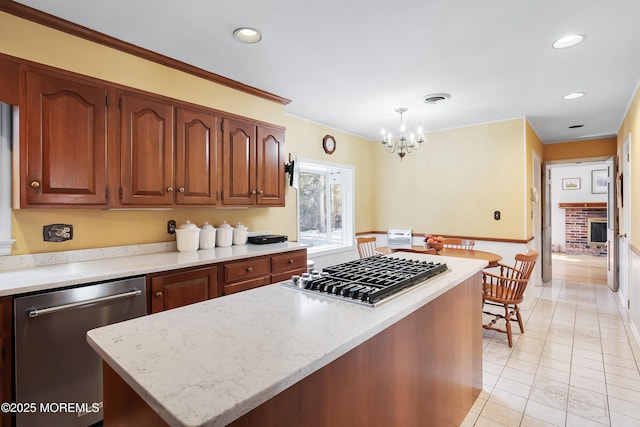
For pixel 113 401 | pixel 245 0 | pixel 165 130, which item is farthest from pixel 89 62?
pixel 113 401

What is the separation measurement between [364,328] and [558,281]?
244 inches

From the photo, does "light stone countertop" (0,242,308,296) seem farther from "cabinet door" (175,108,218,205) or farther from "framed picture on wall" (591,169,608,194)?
"framed picture on wall" (591,169,608,194)

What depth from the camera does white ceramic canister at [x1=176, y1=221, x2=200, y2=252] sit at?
277 centimetres

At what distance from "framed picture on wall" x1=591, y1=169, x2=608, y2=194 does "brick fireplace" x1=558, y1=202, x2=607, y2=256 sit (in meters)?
0.38

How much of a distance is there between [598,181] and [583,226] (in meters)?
1.22

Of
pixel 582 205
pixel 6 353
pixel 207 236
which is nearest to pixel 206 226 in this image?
pixel 207 236

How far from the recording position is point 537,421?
2.04 meters

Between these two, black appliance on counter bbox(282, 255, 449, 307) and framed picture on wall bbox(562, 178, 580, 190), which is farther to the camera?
framed picture on wall bbox(562, 178, 580, 190)

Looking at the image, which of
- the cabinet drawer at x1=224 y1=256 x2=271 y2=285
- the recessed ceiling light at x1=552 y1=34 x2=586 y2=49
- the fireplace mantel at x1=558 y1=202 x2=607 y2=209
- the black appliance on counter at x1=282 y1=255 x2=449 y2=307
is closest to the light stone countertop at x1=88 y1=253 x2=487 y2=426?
the black appliance on counter at x1=282 y1=255 x2=449 y2=307

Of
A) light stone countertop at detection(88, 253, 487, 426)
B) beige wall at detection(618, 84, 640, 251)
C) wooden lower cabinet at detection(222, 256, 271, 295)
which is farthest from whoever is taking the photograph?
beige wall at detection(618, 84, 640, 251)

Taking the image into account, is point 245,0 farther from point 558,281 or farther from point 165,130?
point 558,281

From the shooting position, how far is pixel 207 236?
2947 millimetres

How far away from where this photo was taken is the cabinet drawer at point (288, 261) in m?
2.99

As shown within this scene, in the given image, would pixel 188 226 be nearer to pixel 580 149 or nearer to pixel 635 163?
pixel 635 163
